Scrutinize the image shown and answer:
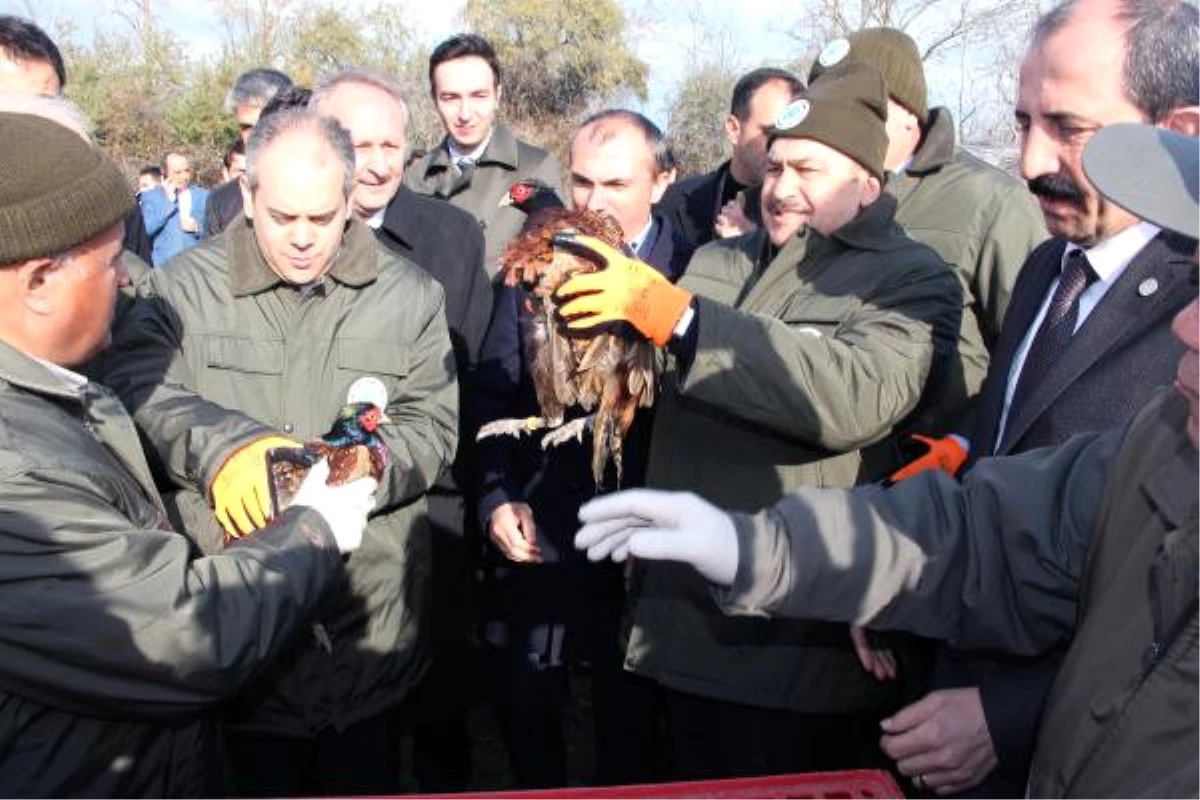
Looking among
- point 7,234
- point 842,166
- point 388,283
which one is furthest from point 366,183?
point 7,234

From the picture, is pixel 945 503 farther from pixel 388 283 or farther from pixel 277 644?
pixel 388 283

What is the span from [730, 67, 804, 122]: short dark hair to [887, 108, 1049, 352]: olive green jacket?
145cm

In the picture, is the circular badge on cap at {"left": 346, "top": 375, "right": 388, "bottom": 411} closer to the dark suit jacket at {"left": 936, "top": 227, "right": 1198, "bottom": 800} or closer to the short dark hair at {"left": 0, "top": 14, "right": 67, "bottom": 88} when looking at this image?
the dark suit jacket at {"left": 936, "top": 227, "right": 1198, "bottom": 800}

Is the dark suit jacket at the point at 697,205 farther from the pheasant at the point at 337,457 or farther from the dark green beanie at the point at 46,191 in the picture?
the dark green beanie at the point at 46,191

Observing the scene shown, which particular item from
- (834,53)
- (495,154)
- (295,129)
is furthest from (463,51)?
(295,129)

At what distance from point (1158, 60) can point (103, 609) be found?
254 cm

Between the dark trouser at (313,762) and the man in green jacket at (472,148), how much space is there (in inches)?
105

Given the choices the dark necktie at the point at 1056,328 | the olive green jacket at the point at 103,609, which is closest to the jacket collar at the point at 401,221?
the olive green jacket at the point at 103,609

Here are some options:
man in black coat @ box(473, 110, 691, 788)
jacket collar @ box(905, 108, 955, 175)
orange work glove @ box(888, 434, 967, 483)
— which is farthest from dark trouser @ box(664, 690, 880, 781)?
jacket collar @ box(905, 108, 955, 175)

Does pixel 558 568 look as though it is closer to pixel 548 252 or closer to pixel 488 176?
pixel 548 252

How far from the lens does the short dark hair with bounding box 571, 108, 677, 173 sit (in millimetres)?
3736

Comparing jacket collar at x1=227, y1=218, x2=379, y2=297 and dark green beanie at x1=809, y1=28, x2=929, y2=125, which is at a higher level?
dark green beanie at x1=809, y1=28, x2=929, y2=125

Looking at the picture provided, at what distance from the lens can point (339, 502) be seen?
2.29 meters

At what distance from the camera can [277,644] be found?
6.52 feet
